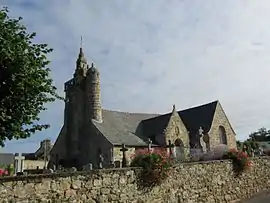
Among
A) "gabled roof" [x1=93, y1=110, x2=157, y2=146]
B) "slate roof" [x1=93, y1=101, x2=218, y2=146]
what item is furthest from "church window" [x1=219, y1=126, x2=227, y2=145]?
"gabled roof" [x1=93, y1=110, x2=157, y2=146]

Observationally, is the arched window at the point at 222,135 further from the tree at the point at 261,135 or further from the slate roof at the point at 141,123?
the tree at the point at 261,135

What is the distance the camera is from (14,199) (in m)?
7.52

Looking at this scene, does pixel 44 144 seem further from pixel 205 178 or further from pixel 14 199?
pixel 14 199

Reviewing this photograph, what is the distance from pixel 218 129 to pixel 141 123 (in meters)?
10.1

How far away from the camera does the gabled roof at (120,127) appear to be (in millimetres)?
34594

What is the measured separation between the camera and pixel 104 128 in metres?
36.2

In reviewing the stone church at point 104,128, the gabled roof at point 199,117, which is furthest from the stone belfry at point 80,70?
the gabled roof at point 199,117

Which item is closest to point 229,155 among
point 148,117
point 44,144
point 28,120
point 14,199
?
point 28,120

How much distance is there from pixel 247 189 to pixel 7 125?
41.3ft

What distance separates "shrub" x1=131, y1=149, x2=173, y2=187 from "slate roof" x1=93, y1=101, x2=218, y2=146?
2139 cm

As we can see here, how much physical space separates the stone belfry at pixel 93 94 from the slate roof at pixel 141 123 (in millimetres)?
1101

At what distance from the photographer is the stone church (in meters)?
36.2

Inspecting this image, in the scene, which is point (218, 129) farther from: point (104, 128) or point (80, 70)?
point (80, 70)

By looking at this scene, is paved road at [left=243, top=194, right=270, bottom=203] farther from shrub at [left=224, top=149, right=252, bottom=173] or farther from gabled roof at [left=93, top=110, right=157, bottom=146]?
gabled roof at [left=93, top=110, right=157, bottom=146]
